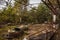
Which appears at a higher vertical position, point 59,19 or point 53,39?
point 59,19

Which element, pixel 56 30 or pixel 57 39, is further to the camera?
pixel 57 39

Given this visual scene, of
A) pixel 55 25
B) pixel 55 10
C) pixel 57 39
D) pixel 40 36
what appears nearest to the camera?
pixel 55 10

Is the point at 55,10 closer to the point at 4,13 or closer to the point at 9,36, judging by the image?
the point at 4,13

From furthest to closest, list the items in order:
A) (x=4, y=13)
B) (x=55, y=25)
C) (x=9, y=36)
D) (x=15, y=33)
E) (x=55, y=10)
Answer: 1. (x=15, y=33)
2. (x=9, y=36)
3. (x=4, y=13)
4. (x=55, y=25)
5. (x=55, y=10)

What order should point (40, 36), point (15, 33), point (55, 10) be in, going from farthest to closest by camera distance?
point (15, 33), point (40, 36), point (55, 10)

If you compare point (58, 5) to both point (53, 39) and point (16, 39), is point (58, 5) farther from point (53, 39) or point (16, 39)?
point (16, 39)

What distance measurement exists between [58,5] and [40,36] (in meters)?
5.00

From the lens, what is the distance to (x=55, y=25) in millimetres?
2035

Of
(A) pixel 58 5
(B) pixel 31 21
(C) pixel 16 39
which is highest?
(A) pixel 58 5

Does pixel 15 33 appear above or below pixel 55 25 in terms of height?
below

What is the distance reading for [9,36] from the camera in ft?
24.8

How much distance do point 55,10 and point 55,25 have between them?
0.23 m

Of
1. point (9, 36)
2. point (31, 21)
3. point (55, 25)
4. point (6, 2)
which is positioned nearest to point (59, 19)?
point (55, 25)

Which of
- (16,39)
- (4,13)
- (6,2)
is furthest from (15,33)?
(6,2)
